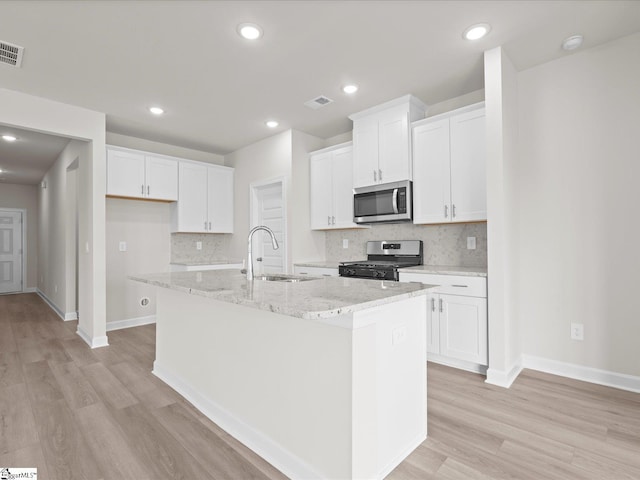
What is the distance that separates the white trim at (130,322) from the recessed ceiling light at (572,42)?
220 inches

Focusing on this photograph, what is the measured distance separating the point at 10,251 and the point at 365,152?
8.79 meters

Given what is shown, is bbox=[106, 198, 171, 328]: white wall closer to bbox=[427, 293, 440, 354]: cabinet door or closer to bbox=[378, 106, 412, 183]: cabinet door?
bbox=[378, 106, 412, 183]: cabinet door

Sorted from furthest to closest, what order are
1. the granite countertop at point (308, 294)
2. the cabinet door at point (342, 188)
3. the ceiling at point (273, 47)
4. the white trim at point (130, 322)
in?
the white trim at point (130, 322) → the cabinet door at point (342, 188) → the ceiling at point (273, 47) → the granite countertop at point (308, 294)

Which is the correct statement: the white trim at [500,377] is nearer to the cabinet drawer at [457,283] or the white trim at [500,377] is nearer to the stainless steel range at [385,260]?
the cabinet drawer at [457,283]

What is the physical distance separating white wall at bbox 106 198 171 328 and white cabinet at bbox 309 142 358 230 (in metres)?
2.33

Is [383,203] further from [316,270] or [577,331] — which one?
[577,331]

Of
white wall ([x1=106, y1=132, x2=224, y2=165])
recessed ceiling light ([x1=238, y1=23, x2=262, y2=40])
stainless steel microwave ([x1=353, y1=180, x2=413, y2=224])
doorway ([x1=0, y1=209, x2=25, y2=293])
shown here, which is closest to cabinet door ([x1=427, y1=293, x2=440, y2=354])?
stainless steel microwave ([x1=353, y1=180, x2=413, y2=224])

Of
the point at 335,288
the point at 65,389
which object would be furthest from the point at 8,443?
the point at 335,288

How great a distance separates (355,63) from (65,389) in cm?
354

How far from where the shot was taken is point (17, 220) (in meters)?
7.99

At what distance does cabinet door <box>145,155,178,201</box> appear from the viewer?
4578mm

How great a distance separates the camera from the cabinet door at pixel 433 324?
314 centimetres

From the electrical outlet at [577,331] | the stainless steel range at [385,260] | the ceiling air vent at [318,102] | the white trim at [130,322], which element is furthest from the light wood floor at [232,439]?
the ceiling air vent at [318,102]

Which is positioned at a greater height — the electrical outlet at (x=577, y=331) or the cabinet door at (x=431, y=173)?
the cabinet door at (x=431, y=173)
